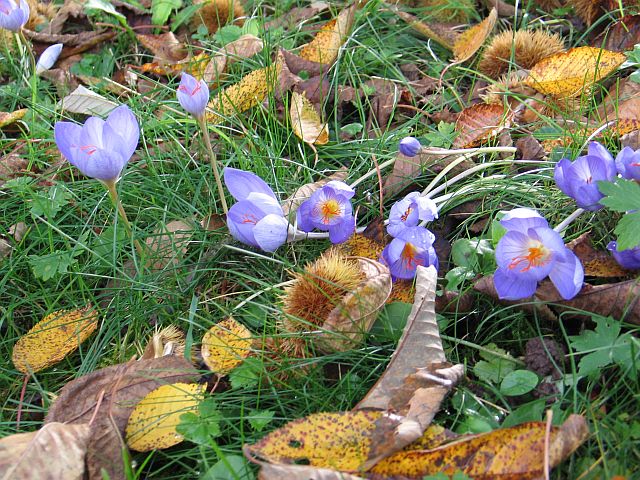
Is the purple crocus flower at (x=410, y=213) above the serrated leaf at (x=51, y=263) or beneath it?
above

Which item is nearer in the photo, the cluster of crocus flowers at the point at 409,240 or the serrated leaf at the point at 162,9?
the cluster of crocus flowers at the point at 409,240

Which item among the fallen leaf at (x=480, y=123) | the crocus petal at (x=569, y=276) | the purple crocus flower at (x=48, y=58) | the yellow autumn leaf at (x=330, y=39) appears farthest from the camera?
the purple crocus flower at (x=48, y=58)

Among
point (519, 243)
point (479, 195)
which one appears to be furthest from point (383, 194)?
point (519, 243)

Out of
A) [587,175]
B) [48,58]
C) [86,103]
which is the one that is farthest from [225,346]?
[48,58]

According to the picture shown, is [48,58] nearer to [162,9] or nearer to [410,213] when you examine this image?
[162,9]

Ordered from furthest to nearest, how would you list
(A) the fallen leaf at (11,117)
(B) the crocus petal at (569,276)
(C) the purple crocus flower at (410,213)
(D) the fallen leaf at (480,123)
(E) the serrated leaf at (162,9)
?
1. (E) the serrated leaf at (162,9)
2. (A) the fallen leaf at (11,117)
3. (D) the fallen leaf at (480,123)
4. (C) the purple crocus flower at (410,213)
5. (B) the crocus petal at (569,276)

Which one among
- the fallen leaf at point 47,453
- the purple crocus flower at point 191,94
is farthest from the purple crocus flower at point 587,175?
the fallen leaf at point 47,453

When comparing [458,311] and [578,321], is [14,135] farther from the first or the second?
[578,321]

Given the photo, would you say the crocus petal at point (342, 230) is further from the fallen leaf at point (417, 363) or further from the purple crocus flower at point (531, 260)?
the purple crocus flower at point (531, 260)
